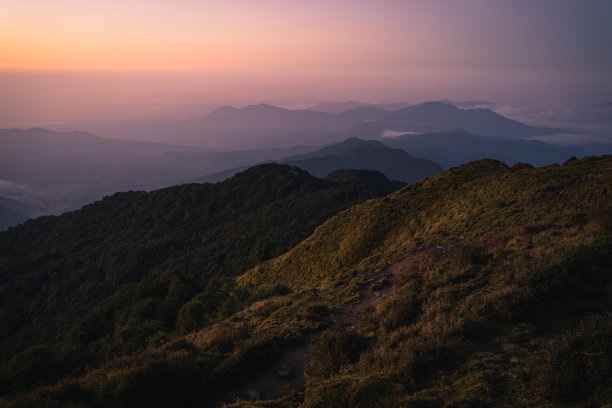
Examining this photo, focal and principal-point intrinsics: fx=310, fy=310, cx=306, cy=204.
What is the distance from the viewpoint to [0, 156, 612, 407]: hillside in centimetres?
519

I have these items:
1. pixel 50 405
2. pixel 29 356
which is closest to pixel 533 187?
pixel 50 405

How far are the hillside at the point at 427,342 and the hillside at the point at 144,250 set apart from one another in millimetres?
8074

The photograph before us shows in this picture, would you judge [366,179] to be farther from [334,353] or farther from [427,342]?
[427,342]

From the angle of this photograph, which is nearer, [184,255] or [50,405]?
[50,405]

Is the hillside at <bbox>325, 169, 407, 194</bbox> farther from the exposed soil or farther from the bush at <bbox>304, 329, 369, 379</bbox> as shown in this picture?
the bush at <bbox>304, 329, 369, 379</bbox>

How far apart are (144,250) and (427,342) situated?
66.1 m

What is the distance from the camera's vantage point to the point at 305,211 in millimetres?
56781

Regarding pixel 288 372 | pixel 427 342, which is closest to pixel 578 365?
pixel 427 342

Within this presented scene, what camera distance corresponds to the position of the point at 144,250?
62.0m

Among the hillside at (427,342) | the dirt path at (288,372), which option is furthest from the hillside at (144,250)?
the dirt path at (288,372)

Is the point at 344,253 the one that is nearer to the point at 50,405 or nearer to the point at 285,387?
the point at 285,387

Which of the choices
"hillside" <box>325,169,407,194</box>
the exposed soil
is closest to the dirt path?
the exposed soil

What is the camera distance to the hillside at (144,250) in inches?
1120

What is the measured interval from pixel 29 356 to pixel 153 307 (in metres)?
15.4
